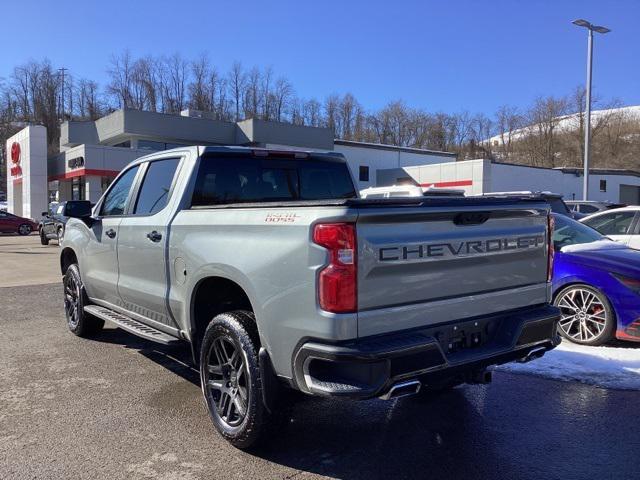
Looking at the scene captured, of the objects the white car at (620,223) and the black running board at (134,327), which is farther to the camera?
the white car at (620,223)

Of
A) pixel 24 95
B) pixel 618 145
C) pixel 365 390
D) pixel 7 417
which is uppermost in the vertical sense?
pixel 24 95

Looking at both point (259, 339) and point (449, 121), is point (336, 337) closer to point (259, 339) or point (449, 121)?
point (259, 339)

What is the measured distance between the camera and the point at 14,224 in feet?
102

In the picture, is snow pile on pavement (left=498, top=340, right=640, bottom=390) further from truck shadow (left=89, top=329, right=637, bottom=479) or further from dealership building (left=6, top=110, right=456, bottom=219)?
dealership building (left=6, top=110, right=456, bottom=219)

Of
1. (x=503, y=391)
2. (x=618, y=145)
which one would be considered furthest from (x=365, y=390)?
(x=618, y=145)

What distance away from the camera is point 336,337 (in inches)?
113

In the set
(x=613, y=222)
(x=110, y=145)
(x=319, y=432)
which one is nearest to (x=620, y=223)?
(x=613, y=222)

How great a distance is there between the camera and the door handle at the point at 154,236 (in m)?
4.43

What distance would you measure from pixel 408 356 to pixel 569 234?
15.9ft

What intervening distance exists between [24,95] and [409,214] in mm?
96089

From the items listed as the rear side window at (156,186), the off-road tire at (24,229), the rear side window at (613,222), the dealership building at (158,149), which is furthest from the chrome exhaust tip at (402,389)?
the off-road tire at (24,229)

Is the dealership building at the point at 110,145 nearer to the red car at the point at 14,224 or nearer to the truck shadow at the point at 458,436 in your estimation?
the red car at the point at 14,224

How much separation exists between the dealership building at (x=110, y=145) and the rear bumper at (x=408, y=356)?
31298 mm

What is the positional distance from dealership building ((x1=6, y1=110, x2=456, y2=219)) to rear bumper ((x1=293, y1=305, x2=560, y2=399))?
31298 mm
